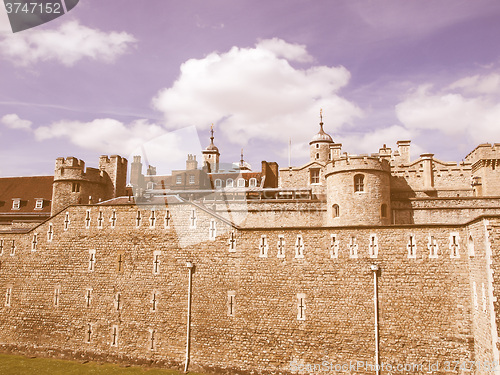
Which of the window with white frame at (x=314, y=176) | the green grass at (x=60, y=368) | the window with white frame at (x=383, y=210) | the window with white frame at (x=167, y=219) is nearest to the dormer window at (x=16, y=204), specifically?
the green grass at (x=60, y=368)

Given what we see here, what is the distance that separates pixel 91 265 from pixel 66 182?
13.7 m

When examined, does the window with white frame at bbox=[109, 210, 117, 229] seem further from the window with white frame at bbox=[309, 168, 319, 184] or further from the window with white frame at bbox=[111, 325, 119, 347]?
the window with white frame at bbox=[309, 168, 319, 184]

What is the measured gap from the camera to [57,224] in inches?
1032

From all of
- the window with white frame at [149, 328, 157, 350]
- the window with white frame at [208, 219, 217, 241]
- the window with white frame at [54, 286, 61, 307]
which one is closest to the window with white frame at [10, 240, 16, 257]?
the window with white frame at [54, 286, 61, 307]

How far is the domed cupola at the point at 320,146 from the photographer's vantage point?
5138 cm

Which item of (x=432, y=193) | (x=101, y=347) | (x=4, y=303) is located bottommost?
(x=101, y=347)

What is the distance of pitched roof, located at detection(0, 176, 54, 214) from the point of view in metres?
39.4

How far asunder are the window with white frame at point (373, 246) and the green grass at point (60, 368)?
12.3 metres

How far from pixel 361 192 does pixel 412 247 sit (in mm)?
7370

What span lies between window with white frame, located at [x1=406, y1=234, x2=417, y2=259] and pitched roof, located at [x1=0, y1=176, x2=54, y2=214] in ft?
115

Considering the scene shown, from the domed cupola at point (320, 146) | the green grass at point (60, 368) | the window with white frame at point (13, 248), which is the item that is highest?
the domed cupola at point (320, 146)

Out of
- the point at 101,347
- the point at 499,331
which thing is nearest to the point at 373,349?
the point at 499,331

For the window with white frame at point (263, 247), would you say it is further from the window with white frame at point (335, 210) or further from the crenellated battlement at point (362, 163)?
the crenellated battlement at point (362, 163)

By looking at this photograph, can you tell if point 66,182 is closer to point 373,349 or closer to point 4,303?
point 4,303
